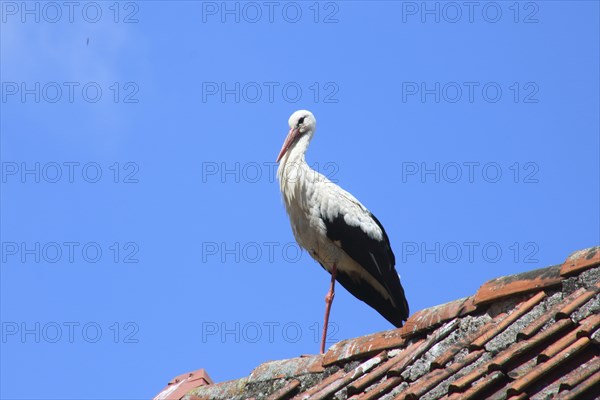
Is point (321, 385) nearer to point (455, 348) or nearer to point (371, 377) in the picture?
point (371, 377)

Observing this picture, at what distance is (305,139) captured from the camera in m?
9.59

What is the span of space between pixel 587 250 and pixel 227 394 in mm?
1841

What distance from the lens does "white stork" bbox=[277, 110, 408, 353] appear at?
889cm

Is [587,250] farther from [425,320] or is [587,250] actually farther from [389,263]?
[389,263]

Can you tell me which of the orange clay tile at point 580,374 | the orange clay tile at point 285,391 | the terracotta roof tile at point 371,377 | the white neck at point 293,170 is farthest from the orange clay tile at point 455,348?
the white neck at point 293,170

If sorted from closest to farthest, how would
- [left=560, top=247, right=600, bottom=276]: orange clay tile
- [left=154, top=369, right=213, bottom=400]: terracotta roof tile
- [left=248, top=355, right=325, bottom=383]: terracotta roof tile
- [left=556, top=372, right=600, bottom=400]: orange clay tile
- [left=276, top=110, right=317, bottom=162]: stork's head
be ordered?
[left=556, top=372, right=600, bottom=400]: orange clay tile
[left=560, top=247, right=600, bottom=276]: orange clay tile
[left=248, top=355, right=325, bottom=383]: terracotta roof tile
[left=154, top=369, right=213, bottom=400]: terracotta roof tile
[left=276, top=110, right=317, bottom=162]: stork's head

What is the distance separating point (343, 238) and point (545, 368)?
491 centimetres

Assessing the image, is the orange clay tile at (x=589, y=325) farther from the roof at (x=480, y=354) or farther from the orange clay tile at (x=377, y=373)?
the orange clay tile at (x=377, y=373)

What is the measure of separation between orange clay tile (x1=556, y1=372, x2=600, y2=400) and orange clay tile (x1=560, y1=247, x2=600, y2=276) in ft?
2.47

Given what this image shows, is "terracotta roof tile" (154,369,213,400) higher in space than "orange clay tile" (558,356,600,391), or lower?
higher

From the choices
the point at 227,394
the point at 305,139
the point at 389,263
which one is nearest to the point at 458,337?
the point at 227,394

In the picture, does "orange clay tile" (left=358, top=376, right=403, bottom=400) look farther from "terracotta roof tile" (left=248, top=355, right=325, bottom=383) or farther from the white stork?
the white stork

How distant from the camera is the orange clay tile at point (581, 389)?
3.76 meters

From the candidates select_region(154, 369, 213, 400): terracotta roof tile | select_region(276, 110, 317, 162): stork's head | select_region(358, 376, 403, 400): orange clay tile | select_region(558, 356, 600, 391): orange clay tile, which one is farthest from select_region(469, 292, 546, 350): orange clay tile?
select_region(276, 110, 317, 162): stork's head
